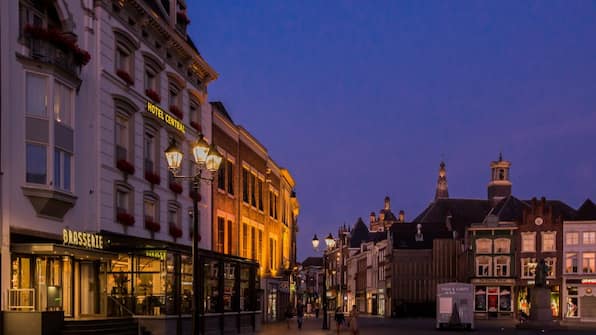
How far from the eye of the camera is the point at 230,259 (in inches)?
1826

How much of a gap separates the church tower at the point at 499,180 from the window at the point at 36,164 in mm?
105064

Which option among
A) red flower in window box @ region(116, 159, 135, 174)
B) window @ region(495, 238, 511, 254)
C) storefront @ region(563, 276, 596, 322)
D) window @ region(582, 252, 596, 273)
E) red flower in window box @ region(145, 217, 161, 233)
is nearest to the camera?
red flower in window box @ region(116, 159, 135, 174)

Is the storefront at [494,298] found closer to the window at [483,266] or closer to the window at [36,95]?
the window at [483,266]

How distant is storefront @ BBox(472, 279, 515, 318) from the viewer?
9688cm

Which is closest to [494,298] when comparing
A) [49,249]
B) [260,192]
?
[260,192]

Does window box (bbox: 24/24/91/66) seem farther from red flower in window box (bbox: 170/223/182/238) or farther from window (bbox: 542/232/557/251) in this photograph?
window (bbox: 542/232/557/251)

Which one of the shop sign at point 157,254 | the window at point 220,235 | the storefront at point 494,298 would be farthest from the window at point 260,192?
the storefront at point 494,298

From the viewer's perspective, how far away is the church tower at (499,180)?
127 metres

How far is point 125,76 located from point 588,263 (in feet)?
225

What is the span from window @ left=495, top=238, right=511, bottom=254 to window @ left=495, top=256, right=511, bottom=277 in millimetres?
719

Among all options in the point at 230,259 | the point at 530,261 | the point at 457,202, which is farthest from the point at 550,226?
the point at 230,259

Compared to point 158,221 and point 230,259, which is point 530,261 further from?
point 158,221

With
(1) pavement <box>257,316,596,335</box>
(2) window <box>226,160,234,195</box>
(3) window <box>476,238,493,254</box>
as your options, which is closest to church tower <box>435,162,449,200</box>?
(3) window <box>476,238,493,254</box>

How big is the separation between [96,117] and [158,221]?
8.19 meters
